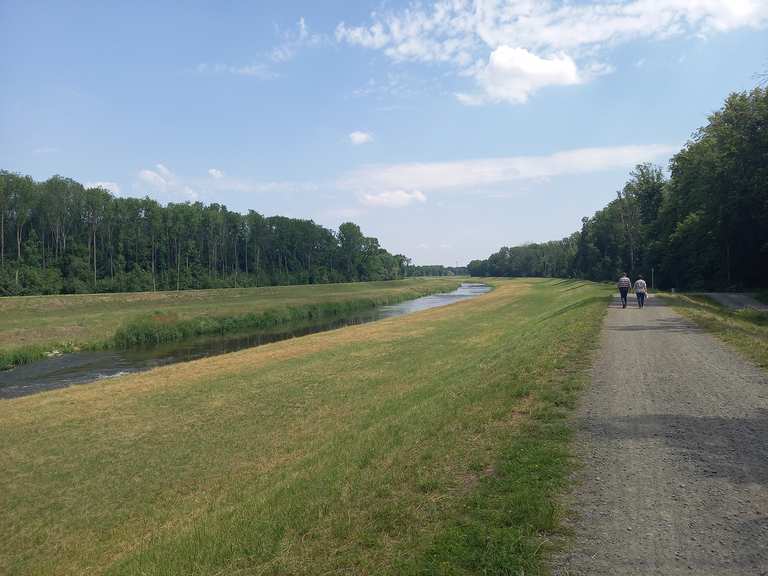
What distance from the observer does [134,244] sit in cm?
8888

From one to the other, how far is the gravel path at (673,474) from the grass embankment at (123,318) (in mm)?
28269

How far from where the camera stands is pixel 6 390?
18.5 meters

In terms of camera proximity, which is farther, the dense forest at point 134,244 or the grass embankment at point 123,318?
the dense forest at point 134,244

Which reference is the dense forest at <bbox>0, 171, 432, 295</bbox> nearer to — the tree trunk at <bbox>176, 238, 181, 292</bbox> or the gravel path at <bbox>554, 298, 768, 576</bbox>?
the tree trunk at <bbox>176, 238, 181, 292</bbox>

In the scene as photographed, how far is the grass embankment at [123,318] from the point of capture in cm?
2844

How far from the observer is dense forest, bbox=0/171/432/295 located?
234 ft

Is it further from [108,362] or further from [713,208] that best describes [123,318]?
[713,208]

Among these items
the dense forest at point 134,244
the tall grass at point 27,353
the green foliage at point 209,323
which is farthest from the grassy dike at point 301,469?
the dense forest at point 134,244

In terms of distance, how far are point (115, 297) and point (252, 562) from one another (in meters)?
56.3

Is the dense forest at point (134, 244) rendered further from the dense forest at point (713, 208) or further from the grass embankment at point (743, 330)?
the dense forest at point (713, 208)

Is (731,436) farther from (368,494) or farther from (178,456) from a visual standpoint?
(178,456)

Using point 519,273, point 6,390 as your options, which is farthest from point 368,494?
point 519,273

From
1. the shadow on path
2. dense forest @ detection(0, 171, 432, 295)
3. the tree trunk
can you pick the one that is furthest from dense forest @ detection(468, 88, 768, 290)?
the tree trunk

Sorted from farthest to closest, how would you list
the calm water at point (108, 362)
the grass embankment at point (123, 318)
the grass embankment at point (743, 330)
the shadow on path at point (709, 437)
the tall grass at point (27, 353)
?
the grass embankment at point (123, 318) < the tall grass at point (27, 353) < the calm water at point (108, 362) < the grass embankment at point (743, 330) < the shadow on path at point (709, 437)
